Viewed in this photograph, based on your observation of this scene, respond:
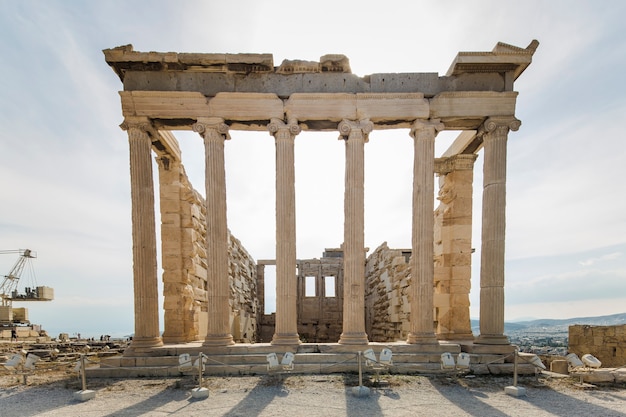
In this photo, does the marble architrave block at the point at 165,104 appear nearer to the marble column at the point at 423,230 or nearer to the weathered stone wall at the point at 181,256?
the weathered stone wall at the point at 181,256

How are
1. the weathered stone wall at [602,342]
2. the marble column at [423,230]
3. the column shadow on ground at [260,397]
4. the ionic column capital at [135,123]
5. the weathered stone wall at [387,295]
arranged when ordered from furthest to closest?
1. the weathered stone wall at [602,342]
2. the weathered stone wall at [387,295]
3. the ionic column capital at [135,123]
4. the marble column at [423,230]
5. the column shadow on ground at [260,397]

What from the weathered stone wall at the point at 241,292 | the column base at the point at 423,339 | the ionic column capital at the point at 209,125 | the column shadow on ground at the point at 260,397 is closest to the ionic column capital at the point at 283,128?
the ionic column capital at the point at 209,125

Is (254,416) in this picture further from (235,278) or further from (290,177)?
(235,278)

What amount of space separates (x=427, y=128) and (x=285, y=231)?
5863 mm

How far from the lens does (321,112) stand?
11789 millimetres

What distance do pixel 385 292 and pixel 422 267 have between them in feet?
26.7

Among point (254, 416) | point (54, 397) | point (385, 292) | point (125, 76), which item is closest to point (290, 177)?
point (125, 76)

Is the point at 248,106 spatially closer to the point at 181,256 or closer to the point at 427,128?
the point at 427,128

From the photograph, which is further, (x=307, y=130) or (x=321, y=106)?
(x=307, y=130)

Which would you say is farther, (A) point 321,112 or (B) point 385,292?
(B) point 385,292

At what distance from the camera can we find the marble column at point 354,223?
37.6ft

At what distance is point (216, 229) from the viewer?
11.6 meters

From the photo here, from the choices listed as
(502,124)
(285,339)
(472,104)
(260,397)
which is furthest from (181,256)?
(502,124)

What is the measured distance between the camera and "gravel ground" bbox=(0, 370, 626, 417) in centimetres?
702
